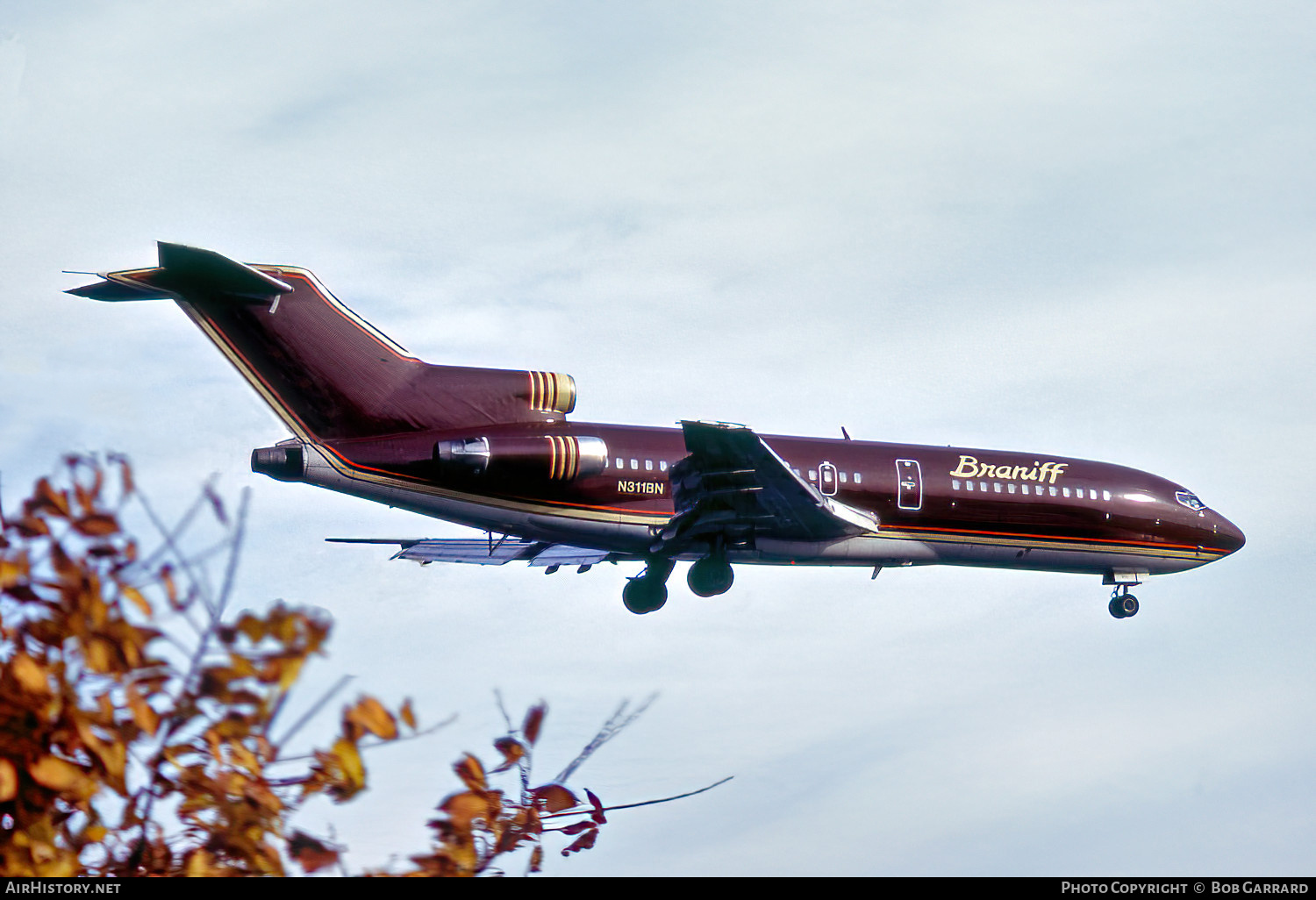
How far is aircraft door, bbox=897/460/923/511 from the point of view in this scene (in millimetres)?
37844

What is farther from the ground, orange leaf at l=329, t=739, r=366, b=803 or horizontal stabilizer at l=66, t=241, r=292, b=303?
horizontal stabilizer at l=66, t=241, r=292, b=303

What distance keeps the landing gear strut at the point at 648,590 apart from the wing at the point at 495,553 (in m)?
1.12

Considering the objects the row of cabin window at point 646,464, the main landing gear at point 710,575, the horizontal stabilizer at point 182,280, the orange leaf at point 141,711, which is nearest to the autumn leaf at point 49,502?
the orange leaf at point 141,711

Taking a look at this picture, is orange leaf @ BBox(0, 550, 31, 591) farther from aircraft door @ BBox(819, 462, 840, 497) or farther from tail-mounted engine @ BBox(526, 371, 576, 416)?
aircraft door @ BBox(819, 462, 840, 497)

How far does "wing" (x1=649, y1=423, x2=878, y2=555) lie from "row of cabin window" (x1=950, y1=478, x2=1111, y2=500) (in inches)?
135

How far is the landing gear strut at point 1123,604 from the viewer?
42562mm

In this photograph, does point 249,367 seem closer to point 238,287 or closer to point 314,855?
point 238,287

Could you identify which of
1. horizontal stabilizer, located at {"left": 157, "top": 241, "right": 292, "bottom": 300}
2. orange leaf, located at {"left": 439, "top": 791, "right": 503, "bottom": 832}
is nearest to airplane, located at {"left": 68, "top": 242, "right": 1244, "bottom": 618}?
horizontal stabilizer, located at {"left": 157, "top": 241, "right": 292, "bottom": 300}

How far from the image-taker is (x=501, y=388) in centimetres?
3475

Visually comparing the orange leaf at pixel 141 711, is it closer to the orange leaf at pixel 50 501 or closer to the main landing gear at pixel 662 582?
the orange leaf at pixel 50 501

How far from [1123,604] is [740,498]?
1516 cm

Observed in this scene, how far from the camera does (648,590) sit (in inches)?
1524

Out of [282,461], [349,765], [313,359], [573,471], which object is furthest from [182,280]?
[349,765]
